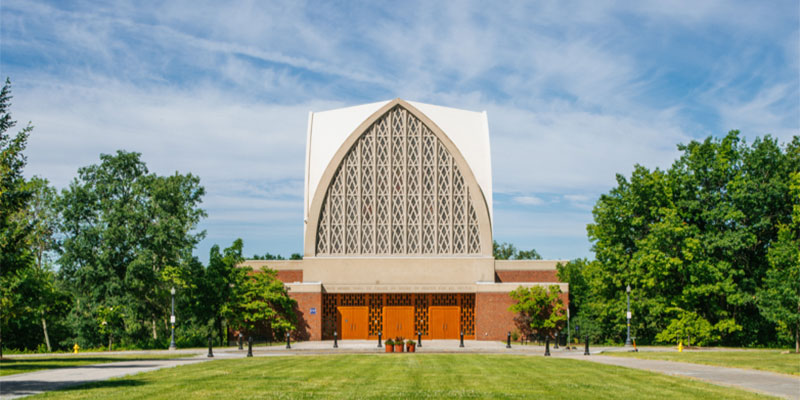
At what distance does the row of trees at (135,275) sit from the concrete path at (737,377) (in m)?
27.0

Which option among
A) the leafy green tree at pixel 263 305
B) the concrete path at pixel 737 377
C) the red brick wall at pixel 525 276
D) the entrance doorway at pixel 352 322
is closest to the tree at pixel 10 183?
the concrete path at pixel 737 377

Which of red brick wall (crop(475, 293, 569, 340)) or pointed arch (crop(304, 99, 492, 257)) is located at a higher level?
pointed arch (crop(304, 99, 492, 257))

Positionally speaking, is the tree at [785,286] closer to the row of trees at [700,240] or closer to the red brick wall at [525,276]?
the row of trees at [700,240]

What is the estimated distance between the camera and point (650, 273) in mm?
41594

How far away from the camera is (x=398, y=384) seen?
1619 cm

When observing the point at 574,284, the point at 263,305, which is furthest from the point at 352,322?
the point at 574,284

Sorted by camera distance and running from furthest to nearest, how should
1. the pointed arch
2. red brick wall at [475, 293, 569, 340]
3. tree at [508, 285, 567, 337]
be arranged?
the pointed arch < red brick wall at [475, 293, 569, 340] < tree at [508, 285, 567, 337]

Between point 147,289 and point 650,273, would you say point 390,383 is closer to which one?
point 650,273

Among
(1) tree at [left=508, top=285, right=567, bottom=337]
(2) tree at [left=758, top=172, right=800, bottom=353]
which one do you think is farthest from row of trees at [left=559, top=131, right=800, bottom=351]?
(2) tree at [left=758, top=172, right=800, bottom=353]

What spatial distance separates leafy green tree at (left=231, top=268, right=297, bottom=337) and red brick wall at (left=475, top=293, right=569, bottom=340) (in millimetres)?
12731

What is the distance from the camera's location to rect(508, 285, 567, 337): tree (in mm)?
46312

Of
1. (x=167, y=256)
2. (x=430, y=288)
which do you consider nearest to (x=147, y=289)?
(x=167, y=256)

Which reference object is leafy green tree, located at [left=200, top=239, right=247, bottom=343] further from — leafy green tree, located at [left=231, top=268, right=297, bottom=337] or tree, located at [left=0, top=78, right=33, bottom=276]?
tree, located at [left=0, top=78, right=33, bottom=276]

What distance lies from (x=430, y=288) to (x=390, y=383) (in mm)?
33629
